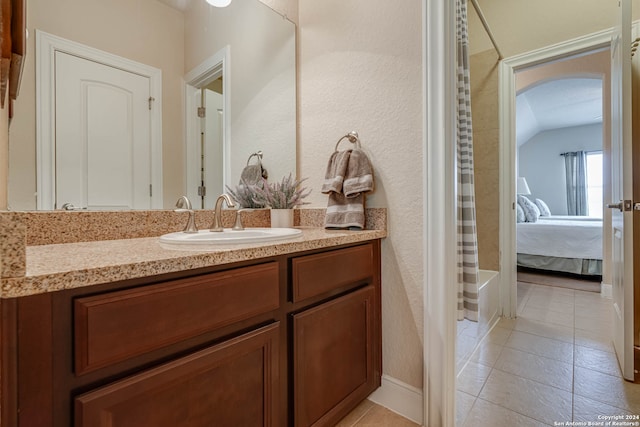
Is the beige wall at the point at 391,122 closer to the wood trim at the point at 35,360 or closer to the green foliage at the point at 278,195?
the green foliage at the point at 278,195

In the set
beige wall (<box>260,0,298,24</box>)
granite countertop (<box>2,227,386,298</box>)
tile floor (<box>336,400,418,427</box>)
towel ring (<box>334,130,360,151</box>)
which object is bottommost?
tile floor (<box>336,400,418,427</box>)

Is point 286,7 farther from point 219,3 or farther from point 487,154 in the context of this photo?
point 487,154

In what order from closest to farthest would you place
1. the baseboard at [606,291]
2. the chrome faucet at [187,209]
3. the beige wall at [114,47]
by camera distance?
the beige wall at [114,47] < the chrome faucet at [187,209] < the baseboard at [606,291]

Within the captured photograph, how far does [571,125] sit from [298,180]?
25.6 ft

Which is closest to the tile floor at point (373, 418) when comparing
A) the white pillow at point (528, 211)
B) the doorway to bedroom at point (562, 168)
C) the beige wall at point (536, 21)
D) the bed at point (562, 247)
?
the doorway to bedroom at point (562, 168)

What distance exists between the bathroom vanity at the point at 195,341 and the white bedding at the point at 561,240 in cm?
370

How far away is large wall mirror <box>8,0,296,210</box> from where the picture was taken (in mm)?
976

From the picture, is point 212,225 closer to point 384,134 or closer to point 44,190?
point 44,190

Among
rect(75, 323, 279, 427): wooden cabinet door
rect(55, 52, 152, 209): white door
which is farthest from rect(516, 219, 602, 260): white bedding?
rect(55, 52, 152, 209): white door

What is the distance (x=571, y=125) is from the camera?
674 cm

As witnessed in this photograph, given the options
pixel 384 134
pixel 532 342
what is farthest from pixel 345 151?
pixel 532 342

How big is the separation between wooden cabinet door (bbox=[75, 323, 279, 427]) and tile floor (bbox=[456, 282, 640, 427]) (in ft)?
3.19

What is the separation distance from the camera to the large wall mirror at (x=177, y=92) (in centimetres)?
98

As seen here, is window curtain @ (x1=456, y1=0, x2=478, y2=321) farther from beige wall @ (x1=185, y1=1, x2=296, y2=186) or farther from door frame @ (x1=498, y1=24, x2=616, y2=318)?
door frame @ (x1=498, y1=24, x2=616, y2=318)
